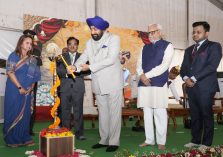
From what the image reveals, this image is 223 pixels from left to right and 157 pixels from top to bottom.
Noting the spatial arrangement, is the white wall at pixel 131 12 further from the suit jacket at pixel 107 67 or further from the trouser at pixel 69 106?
the suit jacket at pixel 107 67

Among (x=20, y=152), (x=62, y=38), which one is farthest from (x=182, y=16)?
(x=20, y=152)

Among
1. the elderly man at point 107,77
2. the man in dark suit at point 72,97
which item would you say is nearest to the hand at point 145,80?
the elderly man at point 107,77

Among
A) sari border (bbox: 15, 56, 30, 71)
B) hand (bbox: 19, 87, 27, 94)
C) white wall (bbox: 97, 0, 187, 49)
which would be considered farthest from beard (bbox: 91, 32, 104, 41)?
white wall (bbox: 97, 0, 187, 49)

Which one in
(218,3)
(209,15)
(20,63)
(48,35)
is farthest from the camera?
(218,3)

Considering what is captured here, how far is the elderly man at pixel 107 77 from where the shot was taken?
4069 mm

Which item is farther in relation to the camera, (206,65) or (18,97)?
Answer: (18,97)

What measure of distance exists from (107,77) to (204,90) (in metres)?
1.23

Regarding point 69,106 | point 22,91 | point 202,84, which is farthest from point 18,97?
point 202,84

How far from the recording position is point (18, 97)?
14.6 ft

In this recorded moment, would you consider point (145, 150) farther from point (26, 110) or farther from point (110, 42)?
point (26, 110)

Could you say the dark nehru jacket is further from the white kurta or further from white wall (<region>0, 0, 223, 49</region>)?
white wall (<region>0, 0, 223, 49</region>)

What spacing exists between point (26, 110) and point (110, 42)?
4.81 ft

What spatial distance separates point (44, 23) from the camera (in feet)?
28.2

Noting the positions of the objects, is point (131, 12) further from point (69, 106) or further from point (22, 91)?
point (22, 91)
